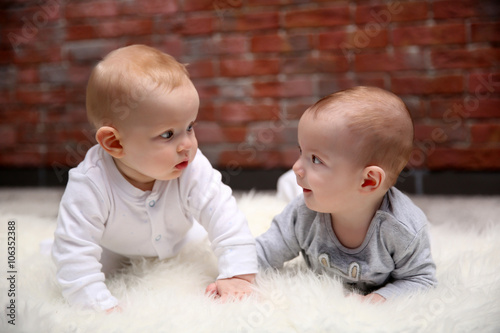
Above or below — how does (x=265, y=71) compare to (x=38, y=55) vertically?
below

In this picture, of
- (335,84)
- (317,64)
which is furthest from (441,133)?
(317,64)

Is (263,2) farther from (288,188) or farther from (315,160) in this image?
(315,160)

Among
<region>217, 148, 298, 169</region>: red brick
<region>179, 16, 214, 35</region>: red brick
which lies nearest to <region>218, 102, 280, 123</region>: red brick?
<region>217, 148, 298, 169</region>: red brick

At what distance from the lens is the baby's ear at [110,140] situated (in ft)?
3.22

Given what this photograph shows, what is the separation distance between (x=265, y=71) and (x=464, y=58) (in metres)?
0.81

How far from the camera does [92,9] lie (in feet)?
7.41

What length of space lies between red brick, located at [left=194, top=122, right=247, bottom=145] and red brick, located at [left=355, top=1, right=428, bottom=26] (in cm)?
70

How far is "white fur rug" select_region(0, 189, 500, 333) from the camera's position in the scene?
2.64 ft

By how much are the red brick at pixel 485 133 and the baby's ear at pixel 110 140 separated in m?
1.54

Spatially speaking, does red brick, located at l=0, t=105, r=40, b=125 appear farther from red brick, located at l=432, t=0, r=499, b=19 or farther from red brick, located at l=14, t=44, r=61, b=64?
red brick, located at l=432, t=0, r=499, b=19

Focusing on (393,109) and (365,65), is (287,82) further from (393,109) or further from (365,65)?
(393,109)

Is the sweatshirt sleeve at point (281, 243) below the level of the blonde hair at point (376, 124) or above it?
below

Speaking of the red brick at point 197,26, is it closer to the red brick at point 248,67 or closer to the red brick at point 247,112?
the red brick at point 248,67

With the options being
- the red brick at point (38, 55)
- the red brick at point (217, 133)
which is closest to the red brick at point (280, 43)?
the red brick at point (217, 133)
